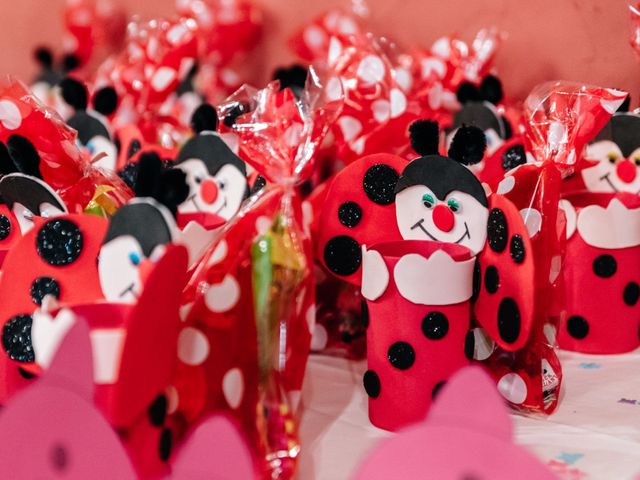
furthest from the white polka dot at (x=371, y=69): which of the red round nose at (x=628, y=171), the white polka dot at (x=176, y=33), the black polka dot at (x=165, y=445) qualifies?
the black polka dot at (x=165, y=445)

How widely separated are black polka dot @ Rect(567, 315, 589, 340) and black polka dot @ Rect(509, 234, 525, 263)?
0.27 meters

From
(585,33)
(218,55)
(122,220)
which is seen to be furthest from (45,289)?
(218,55)

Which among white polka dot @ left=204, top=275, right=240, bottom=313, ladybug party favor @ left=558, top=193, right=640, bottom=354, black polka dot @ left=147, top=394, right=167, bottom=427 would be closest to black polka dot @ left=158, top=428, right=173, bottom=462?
black polka dot @ left=147, top=394, right=167, bottom=427

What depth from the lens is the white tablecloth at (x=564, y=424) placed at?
78 cm

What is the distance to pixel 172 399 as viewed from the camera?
27.5 inches

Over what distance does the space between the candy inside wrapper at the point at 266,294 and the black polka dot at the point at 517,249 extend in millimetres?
212

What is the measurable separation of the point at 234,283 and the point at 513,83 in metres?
0.87

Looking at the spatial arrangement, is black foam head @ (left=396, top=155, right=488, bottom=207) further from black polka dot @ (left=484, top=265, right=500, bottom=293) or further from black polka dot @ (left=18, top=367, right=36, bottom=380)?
black polka dot @ (left=18, top=367, right=36, bottom=380)

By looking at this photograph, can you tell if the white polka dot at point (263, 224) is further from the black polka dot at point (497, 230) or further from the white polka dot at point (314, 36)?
the white polka dot at point (314, 36)

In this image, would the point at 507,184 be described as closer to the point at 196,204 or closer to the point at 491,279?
Result: the point at 491,279

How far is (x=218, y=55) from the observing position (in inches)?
76.0

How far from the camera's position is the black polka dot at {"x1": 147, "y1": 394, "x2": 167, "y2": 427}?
0.67 m

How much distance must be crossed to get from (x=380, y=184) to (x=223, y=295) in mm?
285

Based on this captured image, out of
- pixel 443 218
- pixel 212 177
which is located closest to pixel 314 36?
pixel 212 177
